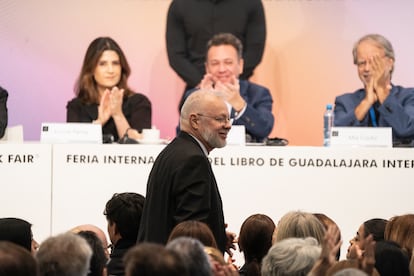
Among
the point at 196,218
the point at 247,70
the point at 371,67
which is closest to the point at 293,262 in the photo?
the point at 196,218

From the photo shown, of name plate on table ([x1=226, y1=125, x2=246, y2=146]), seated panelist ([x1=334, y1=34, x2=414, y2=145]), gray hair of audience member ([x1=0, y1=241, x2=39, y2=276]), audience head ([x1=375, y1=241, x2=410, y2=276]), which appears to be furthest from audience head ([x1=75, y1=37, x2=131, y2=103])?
gray hair of audience member ([x1=0, y1=241, x2=39, y2=276])

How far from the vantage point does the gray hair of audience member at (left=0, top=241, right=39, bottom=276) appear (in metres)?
3.18

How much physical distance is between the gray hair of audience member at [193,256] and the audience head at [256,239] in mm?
1172

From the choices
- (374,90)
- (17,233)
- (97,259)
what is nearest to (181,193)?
(17,233)

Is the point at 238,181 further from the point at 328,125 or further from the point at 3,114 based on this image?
the point at 3,114

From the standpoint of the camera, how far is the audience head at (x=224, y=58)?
786cm

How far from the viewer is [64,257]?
Answer: 3535 mm

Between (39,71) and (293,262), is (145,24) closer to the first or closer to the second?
(39,71)

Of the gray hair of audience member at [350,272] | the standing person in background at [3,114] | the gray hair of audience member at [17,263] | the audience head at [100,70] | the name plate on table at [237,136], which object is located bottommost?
the gray hair of audience member at [350,272]

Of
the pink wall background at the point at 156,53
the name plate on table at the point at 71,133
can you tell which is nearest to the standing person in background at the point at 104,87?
the name plate on table at the point at 71,133

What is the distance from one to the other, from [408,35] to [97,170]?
4027 millimetres

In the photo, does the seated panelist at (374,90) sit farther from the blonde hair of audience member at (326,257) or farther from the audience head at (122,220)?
the blonde hair of audience member at (326,257)

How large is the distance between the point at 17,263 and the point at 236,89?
15.0ft

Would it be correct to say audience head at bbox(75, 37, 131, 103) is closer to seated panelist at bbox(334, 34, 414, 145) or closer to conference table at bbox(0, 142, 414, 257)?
conference table at bbox(0, 142, 414, 257)
